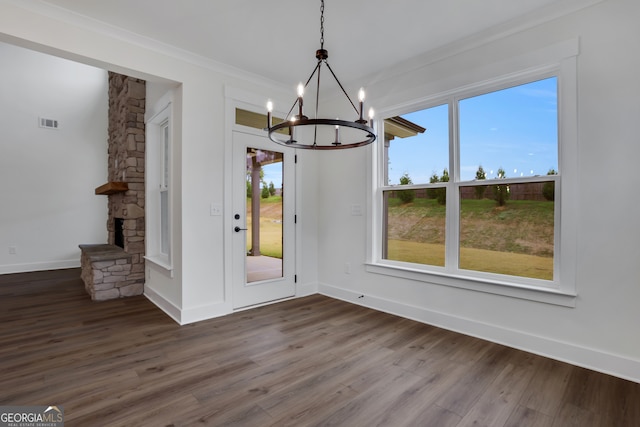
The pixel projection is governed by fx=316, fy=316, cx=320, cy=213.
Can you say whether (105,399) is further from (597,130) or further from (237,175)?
(597,130)

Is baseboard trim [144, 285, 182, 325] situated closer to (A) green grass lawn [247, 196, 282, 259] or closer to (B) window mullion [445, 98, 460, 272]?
(A) green grass lawn [247, 196, 282, 259]

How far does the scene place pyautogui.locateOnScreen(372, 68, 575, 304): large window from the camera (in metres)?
2.63

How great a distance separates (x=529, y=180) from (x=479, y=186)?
417mm

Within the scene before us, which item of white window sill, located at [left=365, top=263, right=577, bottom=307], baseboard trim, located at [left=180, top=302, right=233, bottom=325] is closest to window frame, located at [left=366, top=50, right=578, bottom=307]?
white window sill, located at [left=365, top=263, right=577, bottom=307]

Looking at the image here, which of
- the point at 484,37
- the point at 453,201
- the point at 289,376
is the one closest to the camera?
the point at 289,376

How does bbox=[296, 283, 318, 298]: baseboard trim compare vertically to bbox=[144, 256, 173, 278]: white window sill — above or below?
below

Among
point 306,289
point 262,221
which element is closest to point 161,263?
point 262,221

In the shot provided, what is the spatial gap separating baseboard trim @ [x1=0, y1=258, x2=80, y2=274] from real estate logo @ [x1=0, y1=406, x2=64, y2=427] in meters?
5.25

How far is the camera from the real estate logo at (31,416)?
1.73 m

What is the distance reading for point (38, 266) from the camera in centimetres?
588

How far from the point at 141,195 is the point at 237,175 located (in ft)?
5.78

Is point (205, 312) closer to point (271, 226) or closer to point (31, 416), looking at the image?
point (271, 226)

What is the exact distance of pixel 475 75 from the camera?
2.94 m

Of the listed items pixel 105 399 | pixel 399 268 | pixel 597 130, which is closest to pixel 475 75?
pixel 597 130
